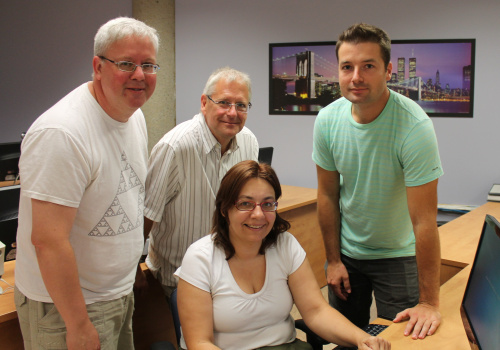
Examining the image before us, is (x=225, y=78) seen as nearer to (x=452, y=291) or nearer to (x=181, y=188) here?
(x=181, y=188)

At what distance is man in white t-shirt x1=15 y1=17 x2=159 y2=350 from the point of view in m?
1.34

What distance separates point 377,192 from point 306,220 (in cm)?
197

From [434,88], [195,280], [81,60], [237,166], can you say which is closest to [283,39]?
[434,88]

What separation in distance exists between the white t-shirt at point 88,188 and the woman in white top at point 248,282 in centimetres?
26

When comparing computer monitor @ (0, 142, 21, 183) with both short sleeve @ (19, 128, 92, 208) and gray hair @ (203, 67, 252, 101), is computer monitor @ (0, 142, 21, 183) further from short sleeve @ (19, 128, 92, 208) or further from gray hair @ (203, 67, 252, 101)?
short sleeve @ (19, 128, 92, 208)

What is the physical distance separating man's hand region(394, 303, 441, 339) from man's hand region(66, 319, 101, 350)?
103cm

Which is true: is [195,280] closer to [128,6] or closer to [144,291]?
[144,291]

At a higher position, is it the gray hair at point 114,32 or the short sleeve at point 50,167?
the gray hair at point 114,32

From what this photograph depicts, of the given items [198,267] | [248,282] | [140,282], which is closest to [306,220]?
[140,282]

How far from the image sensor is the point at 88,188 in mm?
1466

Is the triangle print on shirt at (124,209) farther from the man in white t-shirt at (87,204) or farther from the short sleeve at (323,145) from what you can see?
the short sleeve at (323,145)

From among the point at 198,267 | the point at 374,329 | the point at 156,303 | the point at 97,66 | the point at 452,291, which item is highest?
the point at 97,66

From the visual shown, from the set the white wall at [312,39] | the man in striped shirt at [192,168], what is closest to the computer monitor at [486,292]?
the man in striped shirt at [192,168]

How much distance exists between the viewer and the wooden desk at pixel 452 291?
155 centimetres
